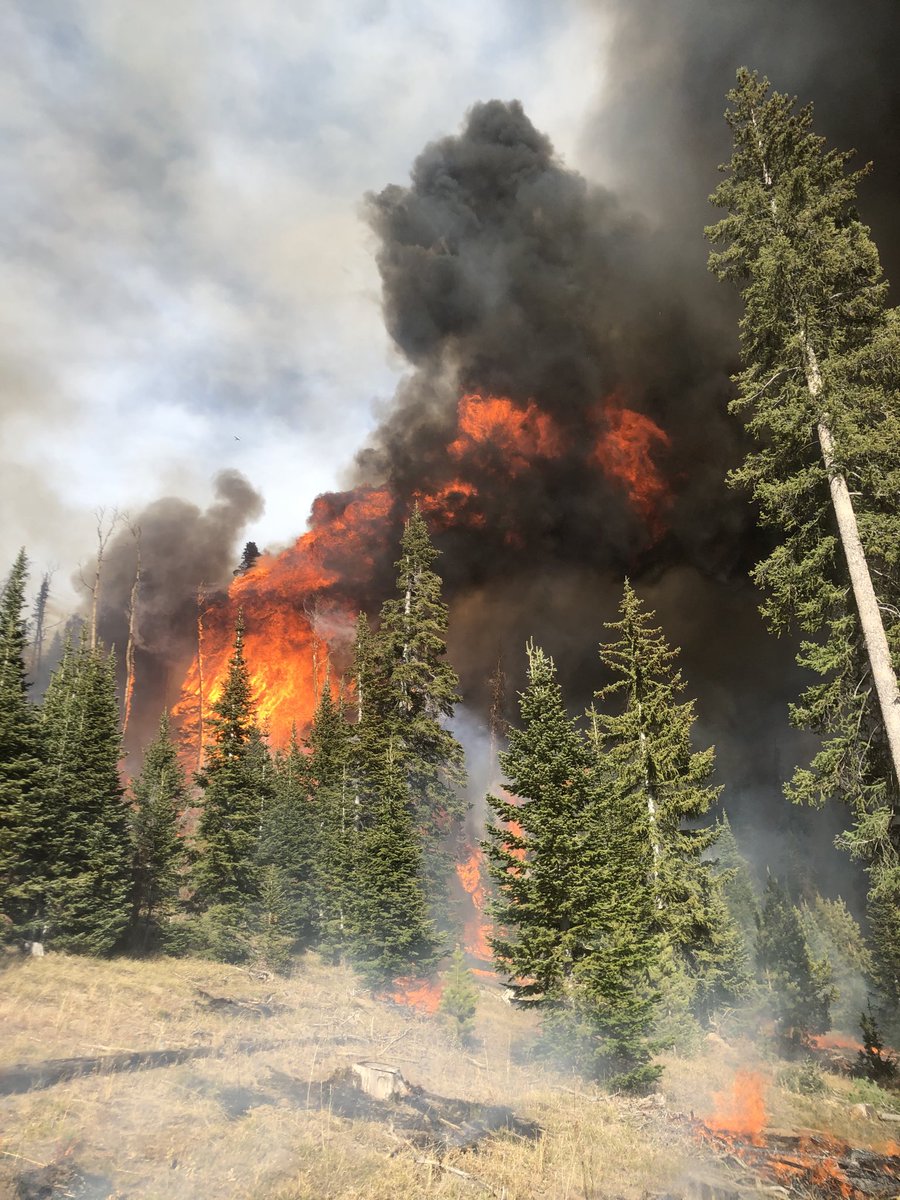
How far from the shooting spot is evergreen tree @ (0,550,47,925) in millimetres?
21156

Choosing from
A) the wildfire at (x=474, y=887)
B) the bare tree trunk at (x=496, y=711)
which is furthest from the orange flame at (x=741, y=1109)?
the bare tree trunk at (x=496, y=711)

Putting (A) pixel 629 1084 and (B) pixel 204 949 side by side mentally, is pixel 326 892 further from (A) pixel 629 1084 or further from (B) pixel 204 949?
(A) pixel 629 1084

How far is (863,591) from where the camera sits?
44.5ft

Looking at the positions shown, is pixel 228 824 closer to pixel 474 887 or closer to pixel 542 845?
pixel 542 845

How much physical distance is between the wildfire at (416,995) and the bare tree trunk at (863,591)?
64.6 feet

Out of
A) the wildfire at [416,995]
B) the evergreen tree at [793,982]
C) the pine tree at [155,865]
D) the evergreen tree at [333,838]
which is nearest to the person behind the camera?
the wildfire at [416,995]

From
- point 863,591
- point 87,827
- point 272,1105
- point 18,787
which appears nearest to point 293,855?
point 87,827

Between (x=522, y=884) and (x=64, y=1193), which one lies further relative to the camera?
(x=522, y=884)

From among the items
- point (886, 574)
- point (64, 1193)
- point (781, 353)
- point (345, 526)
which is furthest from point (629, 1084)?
point (345, 526)

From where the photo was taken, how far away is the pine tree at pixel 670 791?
20.1 metres

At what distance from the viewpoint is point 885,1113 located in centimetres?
1609

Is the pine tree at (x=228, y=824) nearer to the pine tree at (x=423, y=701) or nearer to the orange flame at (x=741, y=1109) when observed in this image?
the pine tree at (x=423, y=701)

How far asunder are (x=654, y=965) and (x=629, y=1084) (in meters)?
4.07

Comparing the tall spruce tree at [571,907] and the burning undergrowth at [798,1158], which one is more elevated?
the tall spruce tree at [571,907]
